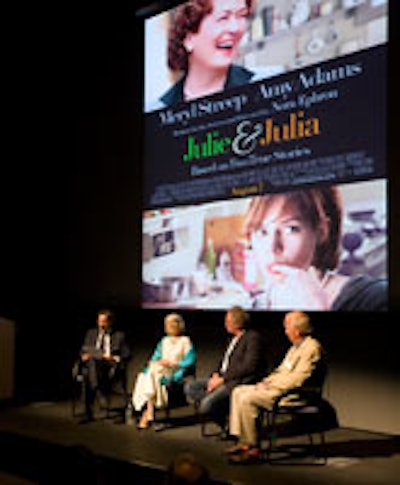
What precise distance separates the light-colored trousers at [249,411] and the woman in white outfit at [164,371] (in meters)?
1.08

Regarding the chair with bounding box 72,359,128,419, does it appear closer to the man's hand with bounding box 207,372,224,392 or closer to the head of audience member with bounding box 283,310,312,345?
the man's hand with bounding box 207,372,224,392

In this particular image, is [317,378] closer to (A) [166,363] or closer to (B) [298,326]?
(B) [298,326]

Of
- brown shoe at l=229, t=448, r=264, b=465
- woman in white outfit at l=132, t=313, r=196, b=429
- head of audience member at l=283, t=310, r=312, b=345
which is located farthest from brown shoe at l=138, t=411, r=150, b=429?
head of audience member at l=283, t=310, r=312, b=345

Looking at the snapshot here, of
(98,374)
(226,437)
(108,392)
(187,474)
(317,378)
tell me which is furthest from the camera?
(108,392)

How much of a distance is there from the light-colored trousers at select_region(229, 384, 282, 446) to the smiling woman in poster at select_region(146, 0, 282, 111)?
2.62 metres

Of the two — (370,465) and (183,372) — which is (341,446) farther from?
(183,372)

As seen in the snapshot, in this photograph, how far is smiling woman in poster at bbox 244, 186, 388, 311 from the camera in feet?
17.6

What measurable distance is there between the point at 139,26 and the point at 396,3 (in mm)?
2954

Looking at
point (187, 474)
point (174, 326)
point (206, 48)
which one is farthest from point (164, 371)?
point (187, 474)

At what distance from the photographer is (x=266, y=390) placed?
4.64m

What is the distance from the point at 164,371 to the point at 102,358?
661mm

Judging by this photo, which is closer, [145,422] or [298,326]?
[298,326]

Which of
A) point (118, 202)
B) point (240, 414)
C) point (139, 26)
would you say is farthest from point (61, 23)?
point (240, 414)

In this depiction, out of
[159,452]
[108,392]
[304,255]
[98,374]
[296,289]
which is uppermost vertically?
[304,255]
